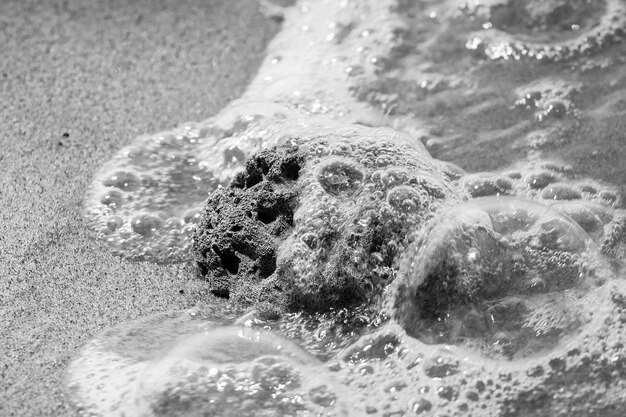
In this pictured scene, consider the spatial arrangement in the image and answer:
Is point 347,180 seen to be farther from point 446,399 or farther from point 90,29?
point 90,29

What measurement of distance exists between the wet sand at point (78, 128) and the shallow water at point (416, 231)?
8 cm

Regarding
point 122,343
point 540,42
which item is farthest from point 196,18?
point 122,343

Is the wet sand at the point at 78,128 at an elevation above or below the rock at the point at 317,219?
above

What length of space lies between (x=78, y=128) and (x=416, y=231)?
127 centimetres

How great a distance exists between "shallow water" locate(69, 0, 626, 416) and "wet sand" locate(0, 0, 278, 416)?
0.25 ft

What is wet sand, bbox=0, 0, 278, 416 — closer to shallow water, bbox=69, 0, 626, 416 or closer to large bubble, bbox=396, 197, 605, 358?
shallow water, bbox=69, 0, 626, 416

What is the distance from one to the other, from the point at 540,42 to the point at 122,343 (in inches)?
77.5

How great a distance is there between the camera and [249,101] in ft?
9.52

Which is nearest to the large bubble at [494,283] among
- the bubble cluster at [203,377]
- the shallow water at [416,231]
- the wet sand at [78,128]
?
the shallow water at [416,231]

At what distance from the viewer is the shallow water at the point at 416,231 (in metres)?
1.92

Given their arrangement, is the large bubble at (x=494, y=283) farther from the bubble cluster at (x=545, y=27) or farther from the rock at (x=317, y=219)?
the bubble cluster at (x=545, y=27)

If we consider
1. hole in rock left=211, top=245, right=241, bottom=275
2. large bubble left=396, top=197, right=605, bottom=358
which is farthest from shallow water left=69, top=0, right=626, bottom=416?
hole in rock left=211, top=245, right=241, bottom=275

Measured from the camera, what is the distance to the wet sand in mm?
2082

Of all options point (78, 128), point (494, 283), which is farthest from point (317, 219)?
point (78, 128)
